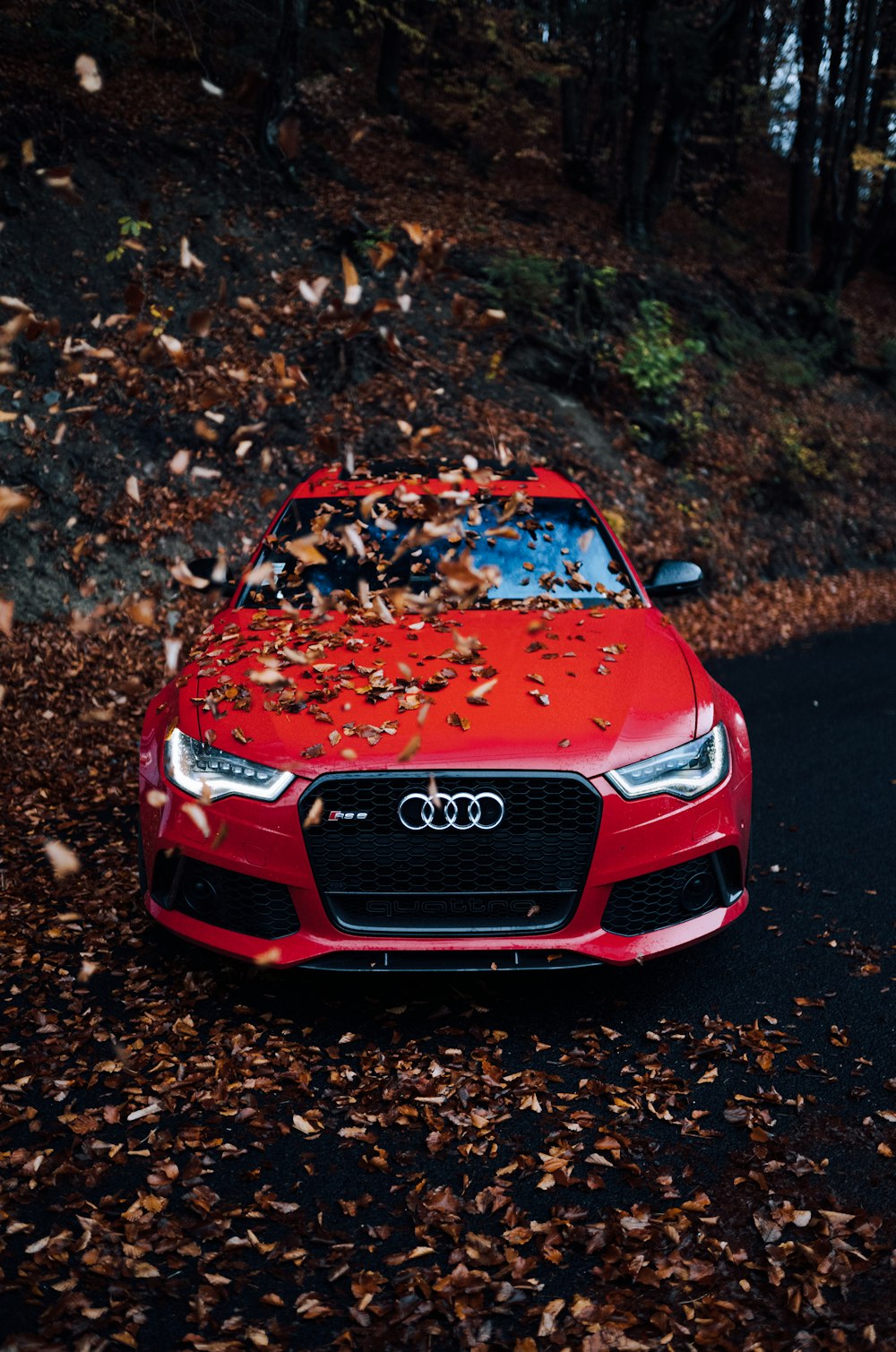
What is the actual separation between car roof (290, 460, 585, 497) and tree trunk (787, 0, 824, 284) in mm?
18960

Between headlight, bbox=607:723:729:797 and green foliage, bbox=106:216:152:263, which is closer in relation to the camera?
headlight, bbox=607:723:729:797

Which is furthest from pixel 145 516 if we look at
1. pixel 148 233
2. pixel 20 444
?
pixel 148 233

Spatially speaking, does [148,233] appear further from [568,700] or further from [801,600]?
[568,700]

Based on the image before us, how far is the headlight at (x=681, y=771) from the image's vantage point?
348 cm

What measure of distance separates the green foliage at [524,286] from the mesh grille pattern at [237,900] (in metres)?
12.2

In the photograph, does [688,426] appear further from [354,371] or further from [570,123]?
[570,123]

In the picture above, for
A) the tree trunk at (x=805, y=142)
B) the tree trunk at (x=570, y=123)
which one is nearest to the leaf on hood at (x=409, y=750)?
the tree trunk at (x=570, y=123)

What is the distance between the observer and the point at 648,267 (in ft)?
59.3

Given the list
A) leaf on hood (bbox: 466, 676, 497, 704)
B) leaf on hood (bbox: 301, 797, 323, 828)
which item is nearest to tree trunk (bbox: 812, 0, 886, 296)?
leaf on hood (bbox: 466, 676, 497, 704)

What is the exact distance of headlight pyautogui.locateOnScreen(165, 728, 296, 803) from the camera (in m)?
3.45

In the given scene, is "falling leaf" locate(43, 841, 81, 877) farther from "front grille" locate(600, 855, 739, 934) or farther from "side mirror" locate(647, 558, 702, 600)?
"side mirror" locate(647, 558, 702, 600)

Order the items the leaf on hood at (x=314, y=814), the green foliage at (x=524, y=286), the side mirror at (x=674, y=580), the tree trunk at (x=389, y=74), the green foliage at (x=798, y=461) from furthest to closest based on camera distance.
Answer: the tree trunk at (x=389, y=74) < the green foliage at (x=798, y=461) < the green foliage at (x=524, y=286) < the side mirror at (x=674, y=580) < the leaf on hood at (x=314, y=814)

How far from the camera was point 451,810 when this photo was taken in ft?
11.1

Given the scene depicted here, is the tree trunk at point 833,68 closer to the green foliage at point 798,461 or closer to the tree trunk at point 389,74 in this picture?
the tree trunk at point 389,74
